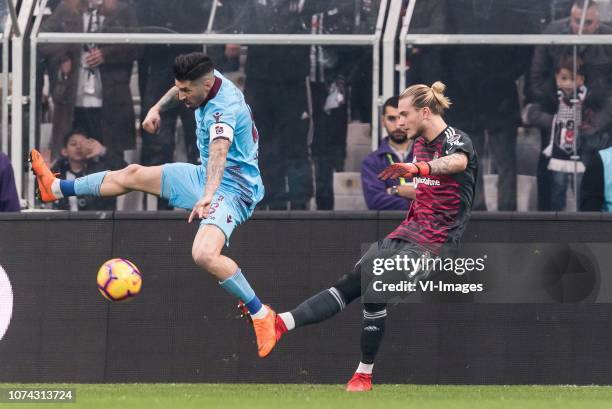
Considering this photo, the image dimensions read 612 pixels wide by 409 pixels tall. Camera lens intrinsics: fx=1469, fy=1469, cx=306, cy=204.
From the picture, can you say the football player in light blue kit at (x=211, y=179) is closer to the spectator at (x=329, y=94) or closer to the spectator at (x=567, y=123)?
the spectator at (x=329, y=94)

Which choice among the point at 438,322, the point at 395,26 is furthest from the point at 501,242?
the point at 395,26

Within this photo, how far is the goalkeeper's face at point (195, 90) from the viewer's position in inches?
385

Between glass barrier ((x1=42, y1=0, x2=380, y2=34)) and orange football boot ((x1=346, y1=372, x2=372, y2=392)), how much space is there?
3.39 meters

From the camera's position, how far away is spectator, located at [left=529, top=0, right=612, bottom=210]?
12.0m

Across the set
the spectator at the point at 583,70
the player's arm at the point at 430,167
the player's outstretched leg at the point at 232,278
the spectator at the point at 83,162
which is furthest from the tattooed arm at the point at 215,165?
the spectator at the point at 583,70

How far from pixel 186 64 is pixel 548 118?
363 centimetres

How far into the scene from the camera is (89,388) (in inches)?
401

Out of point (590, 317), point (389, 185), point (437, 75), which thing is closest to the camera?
point (590, 317)

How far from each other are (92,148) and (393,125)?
8.40ft

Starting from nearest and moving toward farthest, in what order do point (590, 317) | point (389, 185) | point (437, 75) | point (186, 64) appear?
point (186, 64) → point (590, 317) → point (389, 185) → point (437, 75)

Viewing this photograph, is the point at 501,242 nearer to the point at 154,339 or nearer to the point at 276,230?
the point at 276,230

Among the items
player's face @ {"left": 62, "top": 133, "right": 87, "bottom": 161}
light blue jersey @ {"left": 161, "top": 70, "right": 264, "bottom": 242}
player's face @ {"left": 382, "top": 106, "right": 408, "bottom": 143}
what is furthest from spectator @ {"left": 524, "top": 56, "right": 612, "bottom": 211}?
player's face @ {"left": 62, "top": 133, "right": 87, "bottom": 161}

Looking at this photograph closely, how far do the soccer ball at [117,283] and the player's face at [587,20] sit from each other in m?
4.41

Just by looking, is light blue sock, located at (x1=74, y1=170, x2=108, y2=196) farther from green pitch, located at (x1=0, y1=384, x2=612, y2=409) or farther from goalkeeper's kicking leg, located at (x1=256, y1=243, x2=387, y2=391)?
goalkeeper's kicking leg, located at (x1=256, y1=243, x2=387, y2=391)
